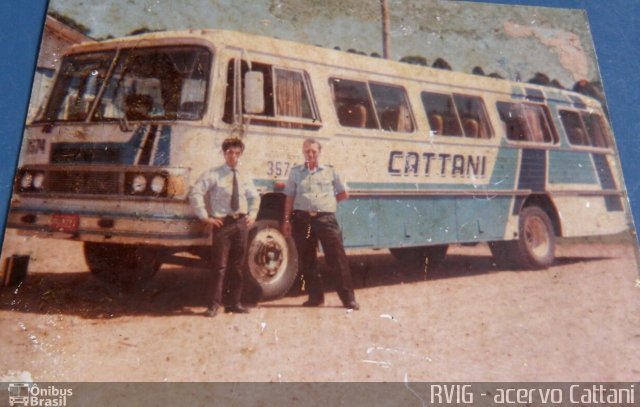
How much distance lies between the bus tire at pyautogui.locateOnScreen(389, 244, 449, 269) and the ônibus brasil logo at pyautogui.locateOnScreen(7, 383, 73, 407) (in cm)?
215

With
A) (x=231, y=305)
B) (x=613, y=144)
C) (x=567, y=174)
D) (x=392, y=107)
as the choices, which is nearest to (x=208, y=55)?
(x=392, y=107)

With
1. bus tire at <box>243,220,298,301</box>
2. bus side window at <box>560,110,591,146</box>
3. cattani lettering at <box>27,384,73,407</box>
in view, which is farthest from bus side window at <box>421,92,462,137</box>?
cattani lettering at <box>27,384,73,407</box>

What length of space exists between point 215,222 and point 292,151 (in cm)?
65

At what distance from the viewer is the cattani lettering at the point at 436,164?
141 inches

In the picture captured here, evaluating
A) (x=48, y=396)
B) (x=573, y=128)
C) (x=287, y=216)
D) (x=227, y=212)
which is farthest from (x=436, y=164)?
(x=48, y=396)

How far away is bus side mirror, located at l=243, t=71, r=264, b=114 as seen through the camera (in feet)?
10.7

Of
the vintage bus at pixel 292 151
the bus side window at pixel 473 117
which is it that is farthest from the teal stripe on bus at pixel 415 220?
the bus side window at pixel 473 117

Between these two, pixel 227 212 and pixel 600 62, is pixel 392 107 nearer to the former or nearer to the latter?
pixel 227 212

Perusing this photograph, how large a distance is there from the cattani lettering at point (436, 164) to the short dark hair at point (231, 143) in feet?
3.33

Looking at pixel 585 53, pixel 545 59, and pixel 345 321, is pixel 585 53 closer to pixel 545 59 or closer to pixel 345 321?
pixel 545 59

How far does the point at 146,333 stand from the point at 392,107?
2.16m

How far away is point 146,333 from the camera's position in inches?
120

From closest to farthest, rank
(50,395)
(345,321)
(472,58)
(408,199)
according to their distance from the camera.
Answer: (50,395) < (345,321) < (408,199) < (472,58)

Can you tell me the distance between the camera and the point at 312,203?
11.0 ft
